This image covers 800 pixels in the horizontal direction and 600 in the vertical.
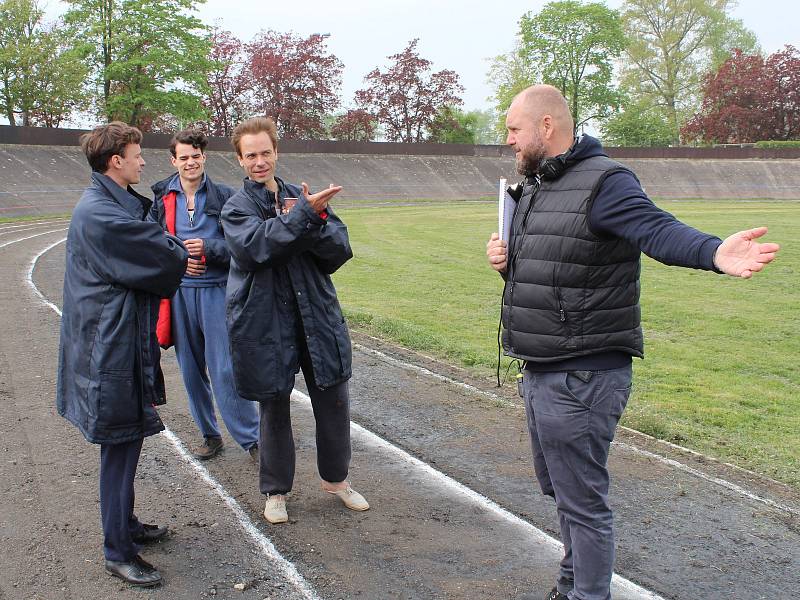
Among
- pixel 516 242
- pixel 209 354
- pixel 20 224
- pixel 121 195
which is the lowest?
pixel 20 224

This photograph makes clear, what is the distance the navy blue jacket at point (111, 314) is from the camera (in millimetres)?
3941

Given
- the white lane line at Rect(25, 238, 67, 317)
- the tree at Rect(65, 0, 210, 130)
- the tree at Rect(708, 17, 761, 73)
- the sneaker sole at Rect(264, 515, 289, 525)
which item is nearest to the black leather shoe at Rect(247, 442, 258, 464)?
the sneaker sole at Rect(264, 515, 289, 525)

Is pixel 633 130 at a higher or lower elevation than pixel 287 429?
higher

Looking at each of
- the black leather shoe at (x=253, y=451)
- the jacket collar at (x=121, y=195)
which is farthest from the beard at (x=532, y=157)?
the black leather shoe at (x=253, y=451)

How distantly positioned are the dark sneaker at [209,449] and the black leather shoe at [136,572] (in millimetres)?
1689

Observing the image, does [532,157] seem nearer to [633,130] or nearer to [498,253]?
[498,253]

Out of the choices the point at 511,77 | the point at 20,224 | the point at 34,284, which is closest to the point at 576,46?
the point at 511,77

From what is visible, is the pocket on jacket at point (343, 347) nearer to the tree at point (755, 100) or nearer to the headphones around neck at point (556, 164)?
the headphones around neck at point (556, 164)

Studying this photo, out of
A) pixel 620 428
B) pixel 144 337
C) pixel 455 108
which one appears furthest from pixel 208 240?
pixel 455 108

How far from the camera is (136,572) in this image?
400 centimetres

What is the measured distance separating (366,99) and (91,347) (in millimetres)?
67188

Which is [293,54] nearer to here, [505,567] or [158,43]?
[158,43]

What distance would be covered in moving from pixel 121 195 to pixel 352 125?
64730 millimetres

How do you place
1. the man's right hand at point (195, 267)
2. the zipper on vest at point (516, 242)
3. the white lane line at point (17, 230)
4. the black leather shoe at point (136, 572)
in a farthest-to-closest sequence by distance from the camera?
1. the white lane line at point (17, 230)
2. the man's right hand at point (195, 267)
3. the black leather shoe at point (136, 572)
4. the zipper on vest at point (516, 242)
